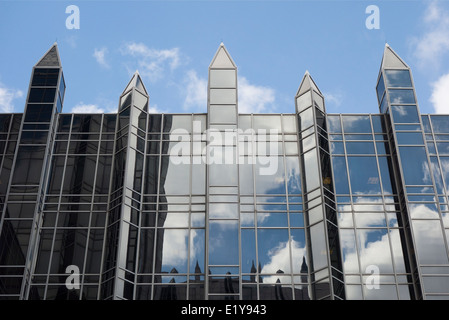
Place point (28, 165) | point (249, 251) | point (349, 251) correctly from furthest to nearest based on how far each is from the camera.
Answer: point (28, 165) → point (349, 251) → point (249, 251)

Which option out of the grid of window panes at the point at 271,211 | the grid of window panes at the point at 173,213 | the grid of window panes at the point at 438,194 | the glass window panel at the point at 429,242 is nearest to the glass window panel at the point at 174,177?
the grid of window panes at the point at 173,213

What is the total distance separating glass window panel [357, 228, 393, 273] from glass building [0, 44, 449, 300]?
0.22 feet

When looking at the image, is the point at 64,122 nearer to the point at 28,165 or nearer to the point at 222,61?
the point at 28,165

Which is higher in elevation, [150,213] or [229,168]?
[229,168]

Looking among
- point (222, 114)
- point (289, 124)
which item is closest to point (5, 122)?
point (222, 114)

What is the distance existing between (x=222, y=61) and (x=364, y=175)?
33.2 ft

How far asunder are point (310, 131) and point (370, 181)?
3.97m

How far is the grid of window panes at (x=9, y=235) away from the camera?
85.3 feet

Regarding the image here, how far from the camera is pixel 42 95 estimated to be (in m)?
32.0

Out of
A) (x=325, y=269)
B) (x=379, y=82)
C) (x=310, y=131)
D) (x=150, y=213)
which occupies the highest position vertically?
(x=379, y=82)

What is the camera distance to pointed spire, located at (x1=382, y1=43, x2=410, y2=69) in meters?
33.2
